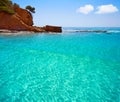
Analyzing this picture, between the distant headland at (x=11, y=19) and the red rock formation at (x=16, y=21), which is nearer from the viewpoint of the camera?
the distant headland at (x=11, y=19)

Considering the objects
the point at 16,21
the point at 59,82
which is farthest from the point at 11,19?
the point at 59,82

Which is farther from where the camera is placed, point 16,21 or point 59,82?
point 16,21

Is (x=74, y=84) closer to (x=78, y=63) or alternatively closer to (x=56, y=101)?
(x=56, y=101)

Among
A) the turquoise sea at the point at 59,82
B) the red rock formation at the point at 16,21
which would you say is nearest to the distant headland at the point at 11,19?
the red rock formation at the point at 16,21

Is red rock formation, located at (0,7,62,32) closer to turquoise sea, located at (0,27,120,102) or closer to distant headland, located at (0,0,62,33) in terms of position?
distant headland, located at (0,0,62,33)

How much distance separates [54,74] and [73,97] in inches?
159

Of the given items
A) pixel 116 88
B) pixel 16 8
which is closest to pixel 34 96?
pixel 116 88

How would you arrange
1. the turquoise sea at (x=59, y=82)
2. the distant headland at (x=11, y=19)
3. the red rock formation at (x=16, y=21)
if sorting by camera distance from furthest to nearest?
the red rock formation at (x=16, y=21) → the distant headland at (x=11, y=19) → the turquoise sea at (x=59, y=82)

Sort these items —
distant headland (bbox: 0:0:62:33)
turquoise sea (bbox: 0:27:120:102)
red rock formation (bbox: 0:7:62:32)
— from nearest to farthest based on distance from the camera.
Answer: turquoise sea (bbox: 0:27:120:102) < distant headland (bbox: 0:0:62:33) < red rock formation (bbox: 0:7:62:32)

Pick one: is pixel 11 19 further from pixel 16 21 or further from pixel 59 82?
pixel 59 82

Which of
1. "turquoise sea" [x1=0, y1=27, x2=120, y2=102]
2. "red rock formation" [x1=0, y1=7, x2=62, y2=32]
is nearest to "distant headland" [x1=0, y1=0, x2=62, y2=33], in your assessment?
"red rock formation" [x1=0, y1=7, x2=62, y2=32]

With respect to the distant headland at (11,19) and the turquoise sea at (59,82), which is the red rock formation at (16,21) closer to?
the distant headland at (11,19)

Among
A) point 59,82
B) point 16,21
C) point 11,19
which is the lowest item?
point 59,82

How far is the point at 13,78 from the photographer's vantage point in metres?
11.4
